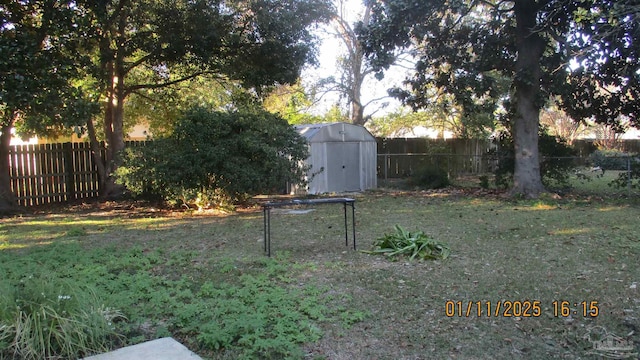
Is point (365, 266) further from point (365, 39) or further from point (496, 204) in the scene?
point (365, 39)

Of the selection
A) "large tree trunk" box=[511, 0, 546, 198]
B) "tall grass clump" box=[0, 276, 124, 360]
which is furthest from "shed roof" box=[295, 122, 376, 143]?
Answer: "tall grass clump" box=[0, 276, 124, 360]

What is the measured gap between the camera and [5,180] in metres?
12.3

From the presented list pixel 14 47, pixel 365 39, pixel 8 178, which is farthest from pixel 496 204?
pixel 8 178

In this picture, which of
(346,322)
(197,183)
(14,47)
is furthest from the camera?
(197,183)

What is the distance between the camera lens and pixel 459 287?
5.16 m

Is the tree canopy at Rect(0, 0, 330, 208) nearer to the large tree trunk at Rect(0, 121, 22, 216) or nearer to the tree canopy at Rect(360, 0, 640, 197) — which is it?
the large tree trunk at Rect(0, 121, 22, 216)

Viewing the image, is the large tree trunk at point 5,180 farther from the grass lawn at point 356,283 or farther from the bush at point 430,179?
the bush at point 430,179

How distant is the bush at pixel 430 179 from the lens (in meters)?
17.1

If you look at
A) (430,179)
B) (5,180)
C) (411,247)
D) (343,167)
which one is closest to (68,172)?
(5,180)

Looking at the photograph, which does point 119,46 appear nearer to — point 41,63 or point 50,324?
point 41,63

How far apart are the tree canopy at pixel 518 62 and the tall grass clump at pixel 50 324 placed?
10554 mm

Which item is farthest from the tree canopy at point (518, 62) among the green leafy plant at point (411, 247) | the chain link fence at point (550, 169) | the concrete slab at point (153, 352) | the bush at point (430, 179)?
the concrete slab at point (153, 352)

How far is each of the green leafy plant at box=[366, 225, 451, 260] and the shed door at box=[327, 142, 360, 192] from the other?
9065mm

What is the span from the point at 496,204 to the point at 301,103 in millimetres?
17301
